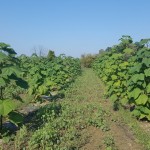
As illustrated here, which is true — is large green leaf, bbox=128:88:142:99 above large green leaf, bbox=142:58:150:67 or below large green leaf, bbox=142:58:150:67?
below

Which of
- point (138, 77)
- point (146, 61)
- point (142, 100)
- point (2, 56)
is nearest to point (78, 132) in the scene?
point (2, 56)

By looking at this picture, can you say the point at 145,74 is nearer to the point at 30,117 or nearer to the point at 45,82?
the point at 30,117

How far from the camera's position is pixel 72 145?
20.7 feet

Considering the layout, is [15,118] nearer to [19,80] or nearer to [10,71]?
[19,80]

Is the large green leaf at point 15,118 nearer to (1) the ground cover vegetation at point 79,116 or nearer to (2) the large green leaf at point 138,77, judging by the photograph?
(1) the ground cover vegetation at point 79,116

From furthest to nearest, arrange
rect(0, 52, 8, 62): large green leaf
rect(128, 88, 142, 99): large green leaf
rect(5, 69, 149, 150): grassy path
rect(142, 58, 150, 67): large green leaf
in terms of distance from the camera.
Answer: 1. rect(128, 88, 142, 99): large green leaf
2. rect(142, 58, 150, 67): large green leaf
3. rect(0, 52, 8, 62): large green leaf
4. rect(5, 69, 149, 150): grassy path

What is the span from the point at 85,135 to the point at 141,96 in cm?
258

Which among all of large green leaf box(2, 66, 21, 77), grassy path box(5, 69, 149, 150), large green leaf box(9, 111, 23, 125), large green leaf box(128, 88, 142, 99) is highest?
large green leaf box(2, 66, 21, 77)

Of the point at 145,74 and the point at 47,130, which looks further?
the point at 145,74

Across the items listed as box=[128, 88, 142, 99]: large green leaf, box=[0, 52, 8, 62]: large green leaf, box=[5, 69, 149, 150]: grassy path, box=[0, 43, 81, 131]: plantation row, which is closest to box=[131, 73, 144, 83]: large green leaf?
box=[128, 88, 142, 99]: large green leaf

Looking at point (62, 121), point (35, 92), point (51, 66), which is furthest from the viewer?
point (51, 66)

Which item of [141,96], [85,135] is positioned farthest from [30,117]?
[141,96]

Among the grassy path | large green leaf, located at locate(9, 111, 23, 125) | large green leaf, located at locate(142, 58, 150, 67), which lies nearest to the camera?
the grassy path

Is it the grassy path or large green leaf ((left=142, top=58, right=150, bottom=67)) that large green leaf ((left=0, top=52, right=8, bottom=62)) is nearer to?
the grassy path
